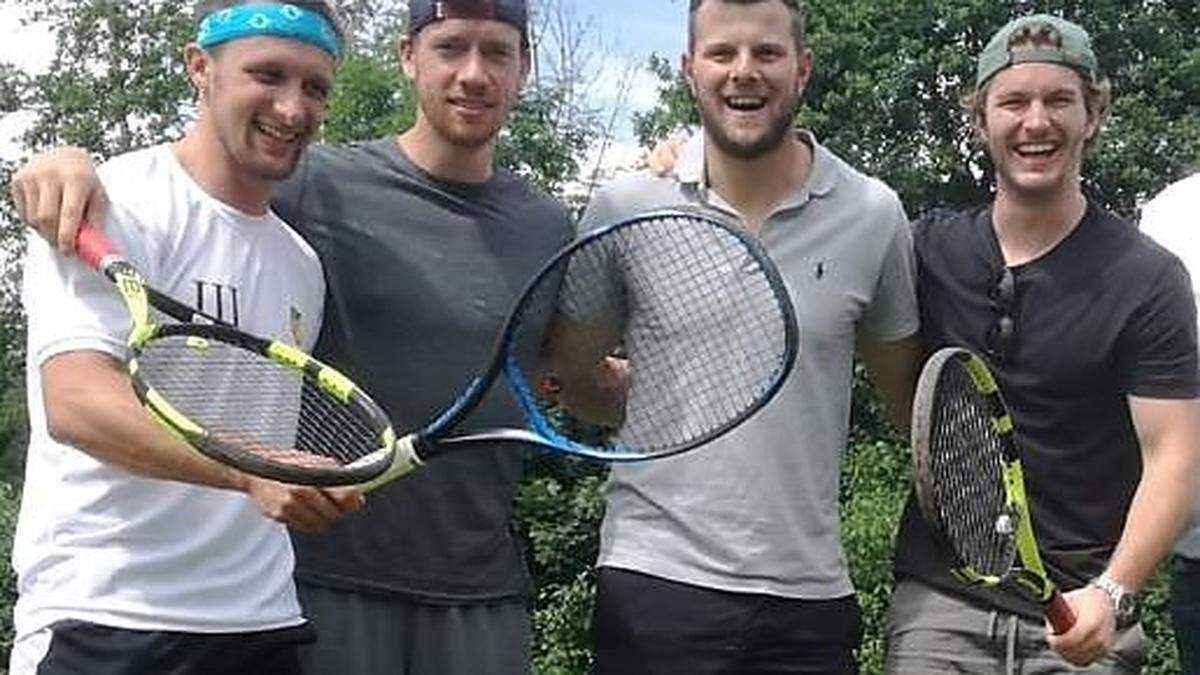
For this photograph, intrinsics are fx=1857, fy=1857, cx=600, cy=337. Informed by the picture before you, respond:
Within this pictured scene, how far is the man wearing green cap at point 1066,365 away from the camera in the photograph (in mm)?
3902

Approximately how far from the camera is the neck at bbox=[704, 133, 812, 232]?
158 inches

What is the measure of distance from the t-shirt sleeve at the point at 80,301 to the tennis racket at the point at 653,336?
0.66m

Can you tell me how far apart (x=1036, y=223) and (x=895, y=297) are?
343 millimetres

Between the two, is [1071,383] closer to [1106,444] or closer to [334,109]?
[1106,444]

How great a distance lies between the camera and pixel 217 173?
3.56m

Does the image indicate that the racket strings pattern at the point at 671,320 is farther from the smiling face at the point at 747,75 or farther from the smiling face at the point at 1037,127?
the smiling face at the point at 1037,127

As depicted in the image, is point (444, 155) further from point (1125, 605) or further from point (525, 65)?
point (1125, 605)

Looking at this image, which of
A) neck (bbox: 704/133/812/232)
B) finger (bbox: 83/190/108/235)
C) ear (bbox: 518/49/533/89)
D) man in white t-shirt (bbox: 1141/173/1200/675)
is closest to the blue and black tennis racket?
finger (bbox: 83/190/108/235)

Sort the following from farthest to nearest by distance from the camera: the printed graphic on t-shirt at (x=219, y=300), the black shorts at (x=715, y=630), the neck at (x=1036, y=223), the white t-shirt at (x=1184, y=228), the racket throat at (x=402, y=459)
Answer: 1. the white t-shirt at (x=1184, y=228)
2. the neck at (x=1036, y=223)
3. the black shorts at (x=715, y=630)
4. the printed graphic on t-shirt at (x=219, y=300)
5. the racket throat at (x=402, y=459)

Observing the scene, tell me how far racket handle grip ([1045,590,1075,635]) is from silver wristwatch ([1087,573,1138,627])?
0.36ft

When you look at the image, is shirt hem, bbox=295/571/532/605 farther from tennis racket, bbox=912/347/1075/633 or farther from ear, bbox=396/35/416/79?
ear, bbox=396/35/416/79

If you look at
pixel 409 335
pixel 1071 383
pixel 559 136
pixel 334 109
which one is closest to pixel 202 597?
pixel 409 335

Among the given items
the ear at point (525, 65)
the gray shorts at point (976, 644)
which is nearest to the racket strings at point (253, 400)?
the ear at point (525, 65)

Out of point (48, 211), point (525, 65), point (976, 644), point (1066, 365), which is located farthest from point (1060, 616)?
point (48, 211)
